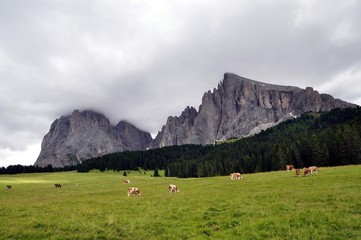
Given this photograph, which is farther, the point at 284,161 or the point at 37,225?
the point at 284,161

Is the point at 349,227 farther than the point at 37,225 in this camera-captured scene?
No

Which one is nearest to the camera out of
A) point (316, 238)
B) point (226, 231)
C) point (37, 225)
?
point (316, 238)

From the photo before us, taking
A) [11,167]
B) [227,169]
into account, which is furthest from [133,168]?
[11,167]

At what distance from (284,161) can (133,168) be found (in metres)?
105

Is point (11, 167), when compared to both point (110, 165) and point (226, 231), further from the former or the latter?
point (226, 231)

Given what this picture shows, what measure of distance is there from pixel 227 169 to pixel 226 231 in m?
110

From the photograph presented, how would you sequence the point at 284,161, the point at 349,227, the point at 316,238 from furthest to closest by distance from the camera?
the point at 284,161 → the point at 349,227 → the point at 316,238

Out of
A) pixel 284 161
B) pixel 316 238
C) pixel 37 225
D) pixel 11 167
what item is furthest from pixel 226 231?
pixel 11 167

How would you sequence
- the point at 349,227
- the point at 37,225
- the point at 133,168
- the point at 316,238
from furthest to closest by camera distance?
the point at 133,168
the point at 37,225
the point at 349,227
the point at 316,238

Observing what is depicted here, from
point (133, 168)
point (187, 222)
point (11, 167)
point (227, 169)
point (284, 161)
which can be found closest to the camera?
point (187, 222)

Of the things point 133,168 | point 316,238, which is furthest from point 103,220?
point 133,168

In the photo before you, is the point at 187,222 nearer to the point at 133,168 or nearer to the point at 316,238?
the point at 316,238

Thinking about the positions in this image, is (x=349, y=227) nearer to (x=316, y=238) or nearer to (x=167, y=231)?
(x=316, y=238)

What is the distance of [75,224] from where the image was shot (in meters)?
16.1
